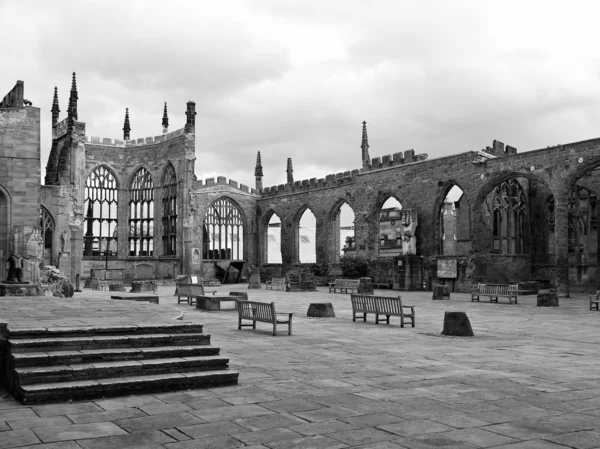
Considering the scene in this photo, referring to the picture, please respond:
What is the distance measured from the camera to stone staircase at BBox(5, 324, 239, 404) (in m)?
5.86

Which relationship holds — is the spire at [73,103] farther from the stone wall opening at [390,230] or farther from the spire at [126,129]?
the stone wall opening at [390,230]

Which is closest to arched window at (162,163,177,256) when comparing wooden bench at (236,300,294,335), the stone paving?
wooden bench at (236,300,294,335)

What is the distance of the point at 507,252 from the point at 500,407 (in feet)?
89.4

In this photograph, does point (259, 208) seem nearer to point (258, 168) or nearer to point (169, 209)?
point (258, 168)

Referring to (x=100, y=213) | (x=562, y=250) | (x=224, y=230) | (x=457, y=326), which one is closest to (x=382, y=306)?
(x=457, y=326)

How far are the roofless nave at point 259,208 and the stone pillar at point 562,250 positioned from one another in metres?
0.04

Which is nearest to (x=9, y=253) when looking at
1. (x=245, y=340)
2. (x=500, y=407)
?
(x=245, y=340)

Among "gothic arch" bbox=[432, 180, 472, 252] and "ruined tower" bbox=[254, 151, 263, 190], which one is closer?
"gothic arch" bbox=[432, 180, 472, 252]

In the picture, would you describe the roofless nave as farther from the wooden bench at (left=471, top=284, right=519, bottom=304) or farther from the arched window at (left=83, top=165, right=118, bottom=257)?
the wooden bench at (left=471, top=284, right=519, bottom=304)

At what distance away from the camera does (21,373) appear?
582 centimetres

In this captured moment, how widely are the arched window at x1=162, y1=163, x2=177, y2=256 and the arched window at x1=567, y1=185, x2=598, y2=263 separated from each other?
23422 millimetres

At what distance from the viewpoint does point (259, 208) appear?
44.9m

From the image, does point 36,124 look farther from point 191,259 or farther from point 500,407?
point 191,259

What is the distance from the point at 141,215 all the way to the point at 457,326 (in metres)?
33.8
